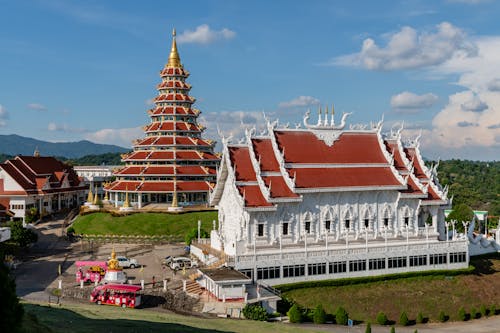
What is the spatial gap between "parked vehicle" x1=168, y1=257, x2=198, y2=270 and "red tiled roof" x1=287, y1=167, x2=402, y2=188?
1099cm

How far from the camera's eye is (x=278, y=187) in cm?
4359

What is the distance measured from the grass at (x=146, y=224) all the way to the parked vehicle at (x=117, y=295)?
24.8 meters

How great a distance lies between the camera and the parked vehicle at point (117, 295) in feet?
113

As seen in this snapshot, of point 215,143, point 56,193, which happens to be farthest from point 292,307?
point 56,193

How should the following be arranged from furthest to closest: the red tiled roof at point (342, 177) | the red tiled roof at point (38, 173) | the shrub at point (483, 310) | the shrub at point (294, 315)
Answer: the red tiled roof at point (38, 173) → the red tiled roof at point (342, 177) → the shrub at point (483, 310) → the shrub at point (294, 315)

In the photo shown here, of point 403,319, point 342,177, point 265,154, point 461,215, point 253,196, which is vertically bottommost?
point 403,319

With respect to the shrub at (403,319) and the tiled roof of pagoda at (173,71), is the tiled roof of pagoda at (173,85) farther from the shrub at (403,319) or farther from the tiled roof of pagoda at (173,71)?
the shrub at (403,319)

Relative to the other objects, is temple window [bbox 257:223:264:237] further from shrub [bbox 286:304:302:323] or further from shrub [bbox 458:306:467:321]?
shrub [bbox 458:306:467:321]

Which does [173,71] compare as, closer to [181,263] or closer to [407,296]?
[181,263]

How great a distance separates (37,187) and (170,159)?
821 inches

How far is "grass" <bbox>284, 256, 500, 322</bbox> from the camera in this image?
1566 inches

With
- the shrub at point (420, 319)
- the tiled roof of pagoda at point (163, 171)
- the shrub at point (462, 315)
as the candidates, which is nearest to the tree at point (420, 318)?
the shrub at point (420, 319)

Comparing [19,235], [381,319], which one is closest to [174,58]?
[19,235]

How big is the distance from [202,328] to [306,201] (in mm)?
20871
